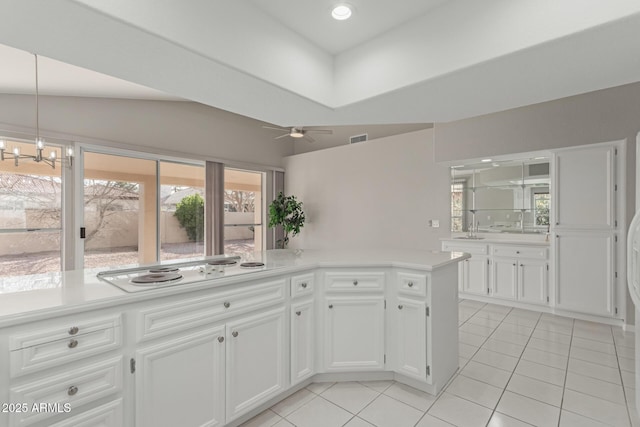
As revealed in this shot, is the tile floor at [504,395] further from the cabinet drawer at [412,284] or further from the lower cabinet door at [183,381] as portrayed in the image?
the cabinet drawer at [412,284]

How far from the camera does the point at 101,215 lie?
4.45 m

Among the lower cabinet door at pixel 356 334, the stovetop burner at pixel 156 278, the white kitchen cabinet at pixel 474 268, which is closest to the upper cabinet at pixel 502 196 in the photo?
the white kitchen cabinet at pixel 474 268

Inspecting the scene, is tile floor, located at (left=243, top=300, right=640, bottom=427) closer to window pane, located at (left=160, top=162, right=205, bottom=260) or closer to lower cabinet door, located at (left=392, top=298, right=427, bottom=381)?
lower cabinet door, located at (left=392, top=298, right=427, bottom=381)

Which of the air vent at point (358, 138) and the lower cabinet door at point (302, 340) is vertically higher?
the air vent at point (358, 138)

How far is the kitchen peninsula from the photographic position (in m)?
1.22

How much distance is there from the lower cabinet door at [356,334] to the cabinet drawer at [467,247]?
9.21ft

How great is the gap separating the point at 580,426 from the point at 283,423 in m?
1.82

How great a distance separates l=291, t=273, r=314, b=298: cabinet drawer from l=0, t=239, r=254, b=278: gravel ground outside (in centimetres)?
356

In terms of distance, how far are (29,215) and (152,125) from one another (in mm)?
2032

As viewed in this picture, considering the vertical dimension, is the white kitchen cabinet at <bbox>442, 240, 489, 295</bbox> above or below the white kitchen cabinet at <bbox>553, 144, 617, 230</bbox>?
below

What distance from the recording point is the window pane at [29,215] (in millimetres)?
3717

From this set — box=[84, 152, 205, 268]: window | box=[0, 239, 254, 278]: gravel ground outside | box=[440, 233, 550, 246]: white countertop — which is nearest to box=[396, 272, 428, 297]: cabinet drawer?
box=[440, 233, 550, 246]: white countertop

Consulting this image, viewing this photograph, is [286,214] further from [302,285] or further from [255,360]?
[255,360]

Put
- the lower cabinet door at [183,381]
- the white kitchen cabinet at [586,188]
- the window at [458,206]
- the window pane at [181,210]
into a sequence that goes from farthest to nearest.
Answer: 1. the window pane at [181,210]
2. the window at [458,206]
3. the white kitchen cabinet at [586,188]
4. the lower cabinet door at [183,381]
